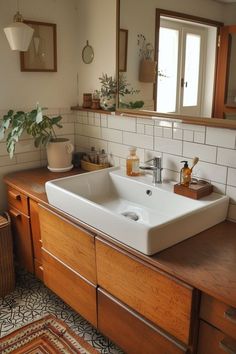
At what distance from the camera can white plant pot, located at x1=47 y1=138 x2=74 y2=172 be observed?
7.05 ft

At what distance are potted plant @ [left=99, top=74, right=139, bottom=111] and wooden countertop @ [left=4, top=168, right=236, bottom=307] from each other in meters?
0.87

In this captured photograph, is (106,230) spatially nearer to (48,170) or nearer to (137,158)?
(137,158)

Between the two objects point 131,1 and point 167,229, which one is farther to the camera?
point 131,1

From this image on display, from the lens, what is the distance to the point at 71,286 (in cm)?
171

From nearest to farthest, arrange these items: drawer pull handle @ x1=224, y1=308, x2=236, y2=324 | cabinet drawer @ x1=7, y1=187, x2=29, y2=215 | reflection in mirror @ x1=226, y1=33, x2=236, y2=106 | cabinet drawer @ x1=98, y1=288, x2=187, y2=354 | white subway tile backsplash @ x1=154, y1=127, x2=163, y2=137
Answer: drawer pull handle @ x1=224, y1=308, x2=236, y2=324 < cabinet drawer @ x1=98, y1=288, x2=187, y2=354 < reflection in mirror @ x1=226, y1=33, x2=236, y2=106 < white subway tile backsplash @ x1=154, y1=127, x2=163, y2=137 < cabinet drawer @ x1=7, y1=187, x2=29, y2=215

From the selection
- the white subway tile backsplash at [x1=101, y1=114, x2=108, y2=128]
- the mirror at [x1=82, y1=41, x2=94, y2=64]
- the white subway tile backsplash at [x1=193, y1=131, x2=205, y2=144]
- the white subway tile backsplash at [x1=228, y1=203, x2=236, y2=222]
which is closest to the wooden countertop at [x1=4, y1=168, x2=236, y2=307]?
the white subway tile backsplash at [x1=228, y1=203, x2=236, y2=222]

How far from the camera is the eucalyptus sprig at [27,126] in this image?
2.00 meters

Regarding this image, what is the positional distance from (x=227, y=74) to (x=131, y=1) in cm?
76

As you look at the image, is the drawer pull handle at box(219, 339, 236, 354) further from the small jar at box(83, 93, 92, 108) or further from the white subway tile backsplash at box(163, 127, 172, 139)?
the small jar at box(83, 93, 92, 108)

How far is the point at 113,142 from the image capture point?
6.86ft

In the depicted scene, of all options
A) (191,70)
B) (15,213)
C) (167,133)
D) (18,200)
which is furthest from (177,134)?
(15,213)

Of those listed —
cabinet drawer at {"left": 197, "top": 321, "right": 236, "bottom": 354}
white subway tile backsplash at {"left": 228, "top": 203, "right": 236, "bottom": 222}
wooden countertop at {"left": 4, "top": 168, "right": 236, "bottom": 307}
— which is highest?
white subway tile backsplash at {"left": 228, "top": 203, "right": 236, "bottom": 222}

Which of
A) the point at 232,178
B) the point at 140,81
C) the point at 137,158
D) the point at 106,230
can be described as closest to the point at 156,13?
the point at 140,81

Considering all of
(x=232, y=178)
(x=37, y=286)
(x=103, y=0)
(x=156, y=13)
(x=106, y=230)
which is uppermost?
(x=103, y=0)
